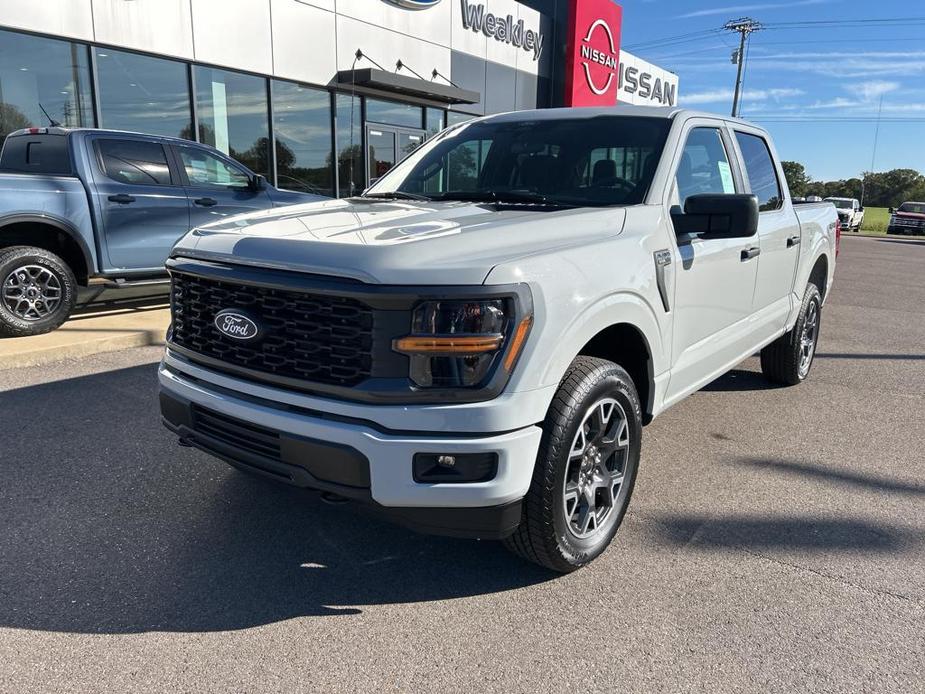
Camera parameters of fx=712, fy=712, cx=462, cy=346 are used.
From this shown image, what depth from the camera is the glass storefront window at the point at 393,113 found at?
15.8 m

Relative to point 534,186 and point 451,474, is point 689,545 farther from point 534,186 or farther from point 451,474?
point 534,186

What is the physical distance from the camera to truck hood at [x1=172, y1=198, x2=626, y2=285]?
2340mm

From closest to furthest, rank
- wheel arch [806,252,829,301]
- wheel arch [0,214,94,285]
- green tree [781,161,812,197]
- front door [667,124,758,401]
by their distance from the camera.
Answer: front door [667,124,758,401] < wheel arch [806,252,829,301] < wheel arch [0,214,94,285] < green tree [781,161,812,197]

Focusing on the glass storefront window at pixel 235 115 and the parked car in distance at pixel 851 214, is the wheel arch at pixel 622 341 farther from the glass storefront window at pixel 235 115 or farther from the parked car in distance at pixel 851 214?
the parked car in distance at pixel 851 214

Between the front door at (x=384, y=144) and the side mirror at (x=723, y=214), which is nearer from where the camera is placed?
the side mirror at (x=723, y=214)

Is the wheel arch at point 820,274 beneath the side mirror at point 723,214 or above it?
beneath

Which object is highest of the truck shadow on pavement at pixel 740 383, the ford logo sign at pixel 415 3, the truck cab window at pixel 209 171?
the ford logo sign at pixel 415 3

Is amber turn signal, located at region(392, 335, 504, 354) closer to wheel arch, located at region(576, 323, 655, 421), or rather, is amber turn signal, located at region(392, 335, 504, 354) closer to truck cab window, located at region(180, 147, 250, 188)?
wheel arch, located at region(576, 323, 655, 421)

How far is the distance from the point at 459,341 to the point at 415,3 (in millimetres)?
15789

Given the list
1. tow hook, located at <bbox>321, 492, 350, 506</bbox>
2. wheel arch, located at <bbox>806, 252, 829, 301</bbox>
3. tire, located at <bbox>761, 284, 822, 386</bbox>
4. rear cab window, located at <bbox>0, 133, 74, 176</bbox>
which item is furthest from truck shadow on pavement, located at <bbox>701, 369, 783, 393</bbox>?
rear cab window, located at <bbox>0, 133, 74, 176</bbox>

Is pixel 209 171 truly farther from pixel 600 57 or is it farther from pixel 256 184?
pixel 600 57

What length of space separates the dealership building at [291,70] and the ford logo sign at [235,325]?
9.06 metres

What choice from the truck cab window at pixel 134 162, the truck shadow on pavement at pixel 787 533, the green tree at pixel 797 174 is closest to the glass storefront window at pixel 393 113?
the truck cab window at pixel 134 162

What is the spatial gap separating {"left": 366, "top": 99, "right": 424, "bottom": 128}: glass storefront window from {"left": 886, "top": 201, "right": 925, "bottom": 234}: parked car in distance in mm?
31915
